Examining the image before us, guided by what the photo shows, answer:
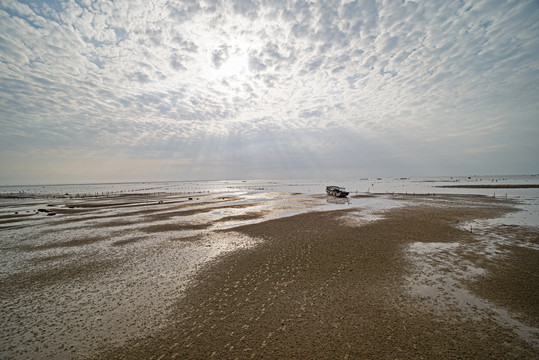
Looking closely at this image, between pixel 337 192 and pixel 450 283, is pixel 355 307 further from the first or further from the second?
pixel 337 192

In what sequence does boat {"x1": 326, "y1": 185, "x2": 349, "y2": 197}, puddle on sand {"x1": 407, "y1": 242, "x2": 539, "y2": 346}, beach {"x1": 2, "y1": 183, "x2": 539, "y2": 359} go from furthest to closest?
boat {"x1": 326, "y1": 185, "x2": 349, "y2": 197} < puddle on sand {"x1": 407, "y1": 242, "x2": 539, "y2": 346} < beach {"x1": 2, "y1": 183, "x2": 539, "y2": 359}

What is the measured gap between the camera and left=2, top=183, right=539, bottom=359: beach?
265 inches

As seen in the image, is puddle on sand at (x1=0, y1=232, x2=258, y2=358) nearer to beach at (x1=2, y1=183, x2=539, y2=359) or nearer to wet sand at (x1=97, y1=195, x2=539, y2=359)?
beach at (x1=2, y1=183, x2=539, y2=359)

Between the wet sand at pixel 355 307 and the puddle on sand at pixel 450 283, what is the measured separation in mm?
51

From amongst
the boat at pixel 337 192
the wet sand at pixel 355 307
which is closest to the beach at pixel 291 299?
the wet sand at pixel 355 307

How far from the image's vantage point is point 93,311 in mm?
9016

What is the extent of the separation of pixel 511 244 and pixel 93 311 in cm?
2627

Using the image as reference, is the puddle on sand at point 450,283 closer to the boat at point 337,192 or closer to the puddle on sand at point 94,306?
the puddle on sand at point 94,306

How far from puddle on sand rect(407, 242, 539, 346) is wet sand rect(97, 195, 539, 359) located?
0.05m

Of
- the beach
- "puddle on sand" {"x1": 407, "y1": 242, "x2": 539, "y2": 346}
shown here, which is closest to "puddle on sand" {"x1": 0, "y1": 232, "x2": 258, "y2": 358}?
the beach

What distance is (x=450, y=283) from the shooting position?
10.4 meters

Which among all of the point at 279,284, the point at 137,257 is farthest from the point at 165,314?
the point at 137,257

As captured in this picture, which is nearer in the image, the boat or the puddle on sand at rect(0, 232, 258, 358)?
the puddle on sand at rect(0, 232, 258, 358)

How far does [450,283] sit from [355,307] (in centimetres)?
573
